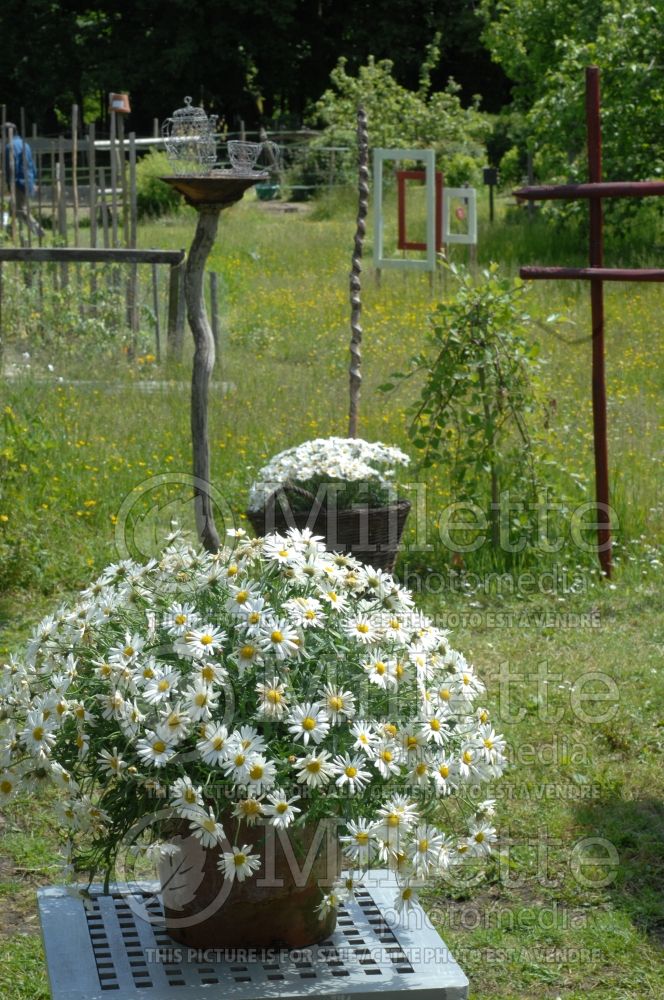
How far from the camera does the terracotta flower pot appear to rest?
2.48m

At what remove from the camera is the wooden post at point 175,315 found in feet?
32.8

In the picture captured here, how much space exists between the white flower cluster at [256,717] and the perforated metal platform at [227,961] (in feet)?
0.45

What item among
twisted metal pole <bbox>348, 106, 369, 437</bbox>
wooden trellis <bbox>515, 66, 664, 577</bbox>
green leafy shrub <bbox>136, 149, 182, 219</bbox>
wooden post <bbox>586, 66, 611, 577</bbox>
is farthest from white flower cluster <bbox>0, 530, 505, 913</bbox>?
green leafy shrub <bbox>136, 149, 182, 219</bbox>

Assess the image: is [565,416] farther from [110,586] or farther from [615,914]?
[110,586]

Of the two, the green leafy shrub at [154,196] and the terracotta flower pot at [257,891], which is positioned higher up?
the green leafy shrub at [154,196]

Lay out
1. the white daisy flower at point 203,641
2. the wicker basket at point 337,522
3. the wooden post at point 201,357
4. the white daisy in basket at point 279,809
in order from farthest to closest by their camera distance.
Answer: the wicker basket at point 337,522 → the wooden post at point 201,357 → the white daisy flower at point 203,641 → the white daisy in basket at point 279,809

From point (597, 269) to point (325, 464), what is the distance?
Answer: 1561 mm

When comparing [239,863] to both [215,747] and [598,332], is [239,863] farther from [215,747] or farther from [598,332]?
[598,332]

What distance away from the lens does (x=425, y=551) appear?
6301 millimetres

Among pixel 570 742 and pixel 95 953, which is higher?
pixel 95 953

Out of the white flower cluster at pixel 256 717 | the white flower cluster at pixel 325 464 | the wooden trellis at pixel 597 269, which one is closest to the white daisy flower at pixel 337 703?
the white flower cluster at pixel 256 717

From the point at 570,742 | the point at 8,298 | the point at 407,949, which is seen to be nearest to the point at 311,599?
the point at 407,949

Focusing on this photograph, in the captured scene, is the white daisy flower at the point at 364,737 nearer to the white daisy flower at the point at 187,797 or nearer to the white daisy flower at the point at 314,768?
the white daisy flower at the point at 314,768

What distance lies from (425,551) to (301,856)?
3880 millimetres
